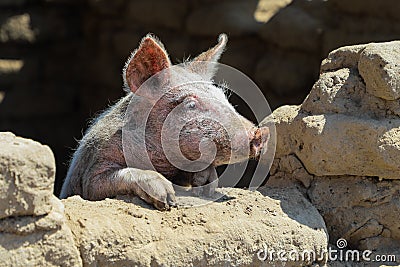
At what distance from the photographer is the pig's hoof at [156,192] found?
107 inches

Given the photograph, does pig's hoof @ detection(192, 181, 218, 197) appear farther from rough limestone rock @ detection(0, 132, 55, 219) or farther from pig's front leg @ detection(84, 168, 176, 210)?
rough limestone rock @ detection(0, 132, 55, 219)

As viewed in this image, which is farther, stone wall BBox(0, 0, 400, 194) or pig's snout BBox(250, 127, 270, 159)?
stone wall BBox(0, 0, 400, 194)

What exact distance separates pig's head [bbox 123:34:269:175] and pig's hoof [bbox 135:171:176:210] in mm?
329

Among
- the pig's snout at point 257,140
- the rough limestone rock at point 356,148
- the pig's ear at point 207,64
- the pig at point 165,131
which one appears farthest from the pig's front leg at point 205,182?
the pig's ear at point 207,64

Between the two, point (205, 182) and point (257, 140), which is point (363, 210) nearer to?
point (257, 140)

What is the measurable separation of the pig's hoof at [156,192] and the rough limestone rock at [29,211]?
510mm

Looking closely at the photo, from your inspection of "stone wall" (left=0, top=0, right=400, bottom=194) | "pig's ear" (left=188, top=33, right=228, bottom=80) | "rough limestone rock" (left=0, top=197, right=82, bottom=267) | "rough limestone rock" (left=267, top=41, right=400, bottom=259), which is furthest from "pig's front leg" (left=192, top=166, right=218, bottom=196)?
"stone wall" (left=0, top=0, right=400, bottom=194)

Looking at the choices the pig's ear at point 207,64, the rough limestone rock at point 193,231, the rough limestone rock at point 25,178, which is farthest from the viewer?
the pig's ear at point 207,64

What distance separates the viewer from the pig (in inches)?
119

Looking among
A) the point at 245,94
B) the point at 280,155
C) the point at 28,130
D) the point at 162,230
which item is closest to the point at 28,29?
the point at 28,130

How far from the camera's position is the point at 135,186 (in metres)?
2.81

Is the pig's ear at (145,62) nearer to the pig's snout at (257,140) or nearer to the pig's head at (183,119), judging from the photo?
the pig's head at (183,119)

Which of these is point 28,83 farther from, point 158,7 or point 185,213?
point 185,213

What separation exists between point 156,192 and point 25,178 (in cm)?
67
